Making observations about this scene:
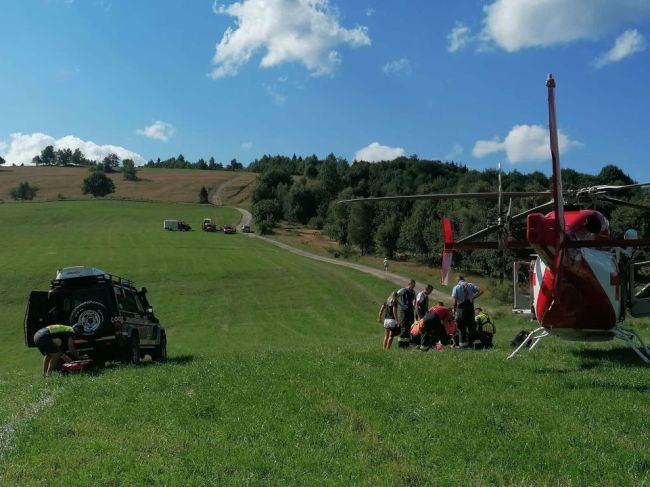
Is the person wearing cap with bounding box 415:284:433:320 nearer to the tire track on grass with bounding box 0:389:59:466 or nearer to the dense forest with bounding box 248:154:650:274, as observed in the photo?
the dense forest with bounding box 248:154:650:274

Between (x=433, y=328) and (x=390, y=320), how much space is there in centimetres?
127

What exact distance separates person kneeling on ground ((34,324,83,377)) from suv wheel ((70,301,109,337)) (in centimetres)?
16

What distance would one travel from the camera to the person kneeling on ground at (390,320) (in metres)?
16.4

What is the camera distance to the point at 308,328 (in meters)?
35.9

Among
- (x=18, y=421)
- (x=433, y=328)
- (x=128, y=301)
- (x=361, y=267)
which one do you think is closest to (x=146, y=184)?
(x=361, y=267)

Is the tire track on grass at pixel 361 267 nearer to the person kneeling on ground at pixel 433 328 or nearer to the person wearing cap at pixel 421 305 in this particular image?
the person wearing cap at pixel 421 305

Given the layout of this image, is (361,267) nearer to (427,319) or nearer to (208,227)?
(208,227)

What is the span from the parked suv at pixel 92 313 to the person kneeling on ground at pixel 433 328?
23.7 feet

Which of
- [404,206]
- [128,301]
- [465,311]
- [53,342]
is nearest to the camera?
[53,342]

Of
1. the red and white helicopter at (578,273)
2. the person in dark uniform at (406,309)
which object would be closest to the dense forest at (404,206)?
the red and white helicopter at (578,273)

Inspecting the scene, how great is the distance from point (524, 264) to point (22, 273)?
46.6 metres

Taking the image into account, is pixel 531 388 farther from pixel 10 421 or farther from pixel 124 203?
pixel 124 203

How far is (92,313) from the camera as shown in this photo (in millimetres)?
14320

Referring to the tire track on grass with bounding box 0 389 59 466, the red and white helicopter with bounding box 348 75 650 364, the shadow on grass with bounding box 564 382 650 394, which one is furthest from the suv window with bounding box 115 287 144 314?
the shadow on grass with bounding box 564 382 650 394
